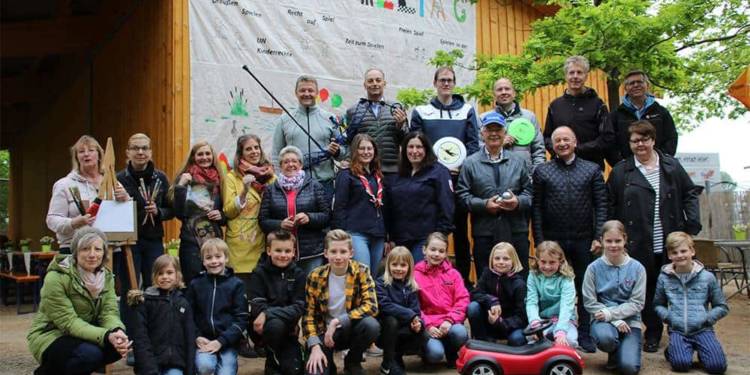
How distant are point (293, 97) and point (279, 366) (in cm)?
427

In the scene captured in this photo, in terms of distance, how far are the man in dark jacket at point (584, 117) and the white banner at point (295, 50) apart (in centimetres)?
340

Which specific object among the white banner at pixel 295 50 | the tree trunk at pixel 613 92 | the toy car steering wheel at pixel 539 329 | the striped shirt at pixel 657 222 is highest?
the white banner at pixel 295 50

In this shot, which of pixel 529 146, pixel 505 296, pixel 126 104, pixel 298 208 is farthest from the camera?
pixel 126 104

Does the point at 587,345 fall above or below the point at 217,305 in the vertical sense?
below

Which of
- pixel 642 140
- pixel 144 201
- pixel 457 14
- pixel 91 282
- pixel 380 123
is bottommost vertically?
pixel 91 282

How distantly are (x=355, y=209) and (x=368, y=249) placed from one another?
0.32m

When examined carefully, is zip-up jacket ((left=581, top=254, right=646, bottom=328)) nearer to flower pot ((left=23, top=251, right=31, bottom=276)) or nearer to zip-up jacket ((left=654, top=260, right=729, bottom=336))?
zip-up jacket ((left=654, top=260, right=729, bottom=336))

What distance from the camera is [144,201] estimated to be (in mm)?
A: 5227

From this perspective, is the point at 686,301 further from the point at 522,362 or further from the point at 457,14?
the point at 457,14

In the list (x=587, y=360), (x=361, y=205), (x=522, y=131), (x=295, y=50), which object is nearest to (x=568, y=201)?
(x=522, y=131)

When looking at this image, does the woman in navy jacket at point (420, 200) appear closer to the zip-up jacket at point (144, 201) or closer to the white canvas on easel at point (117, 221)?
the zip-up jacket at point (144, 201)

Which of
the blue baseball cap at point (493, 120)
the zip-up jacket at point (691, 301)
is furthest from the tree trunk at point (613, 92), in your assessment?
the zip-up jacket at point (691, 301)

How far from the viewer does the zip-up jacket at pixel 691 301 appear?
16.4 feet

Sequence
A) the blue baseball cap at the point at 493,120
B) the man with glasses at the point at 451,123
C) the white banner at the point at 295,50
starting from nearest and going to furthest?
the blue baseball cap at the point at 493,120
the man with glasses at the point at 451,123
the white banner at the point at 295,50
